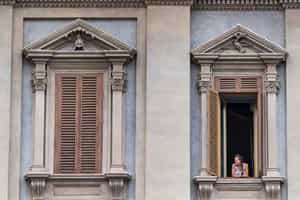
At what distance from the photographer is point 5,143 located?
36.3m

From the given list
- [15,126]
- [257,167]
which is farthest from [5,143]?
[257,167]

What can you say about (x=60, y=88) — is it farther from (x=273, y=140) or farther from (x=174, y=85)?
(x=273, y=140)

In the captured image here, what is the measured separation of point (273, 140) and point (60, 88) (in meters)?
5.03

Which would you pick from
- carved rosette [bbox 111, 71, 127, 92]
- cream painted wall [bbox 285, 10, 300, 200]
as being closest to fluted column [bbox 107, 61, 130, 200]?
carved rosette [bbox 111, 71, 127, 92]

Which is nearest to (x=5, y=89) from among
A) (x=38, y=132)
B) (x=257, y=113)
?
(x=38, y=132)

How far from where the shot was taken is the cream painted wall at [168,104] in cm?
3600

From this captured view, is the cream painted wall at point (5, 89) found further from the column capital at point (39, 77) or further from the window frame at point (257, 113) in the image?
the window frame at point (257, 113)

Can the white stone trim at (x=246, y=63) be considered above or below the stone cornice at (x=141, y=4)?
below

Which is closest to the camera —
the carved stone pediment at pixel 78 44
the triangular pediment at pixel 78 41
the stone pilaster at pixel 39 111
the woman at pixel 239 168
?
the stone pilaster at pixel 39 111

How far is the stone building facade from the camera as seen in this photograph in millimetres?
36188

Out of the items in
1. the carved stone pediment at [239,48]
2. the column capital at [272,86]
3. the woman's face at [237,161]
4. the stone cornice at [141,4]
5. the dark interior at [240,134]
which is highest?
the stone cornice at [141,4]

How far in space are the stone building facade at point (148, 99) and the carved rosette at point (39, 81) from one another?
2 centimetres

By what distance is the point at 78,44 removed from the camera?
121ft

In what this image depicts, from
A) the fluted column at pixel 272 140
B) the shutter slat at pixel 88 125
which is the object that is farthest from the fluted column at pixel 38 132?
the fluted column at pixel 272 140
